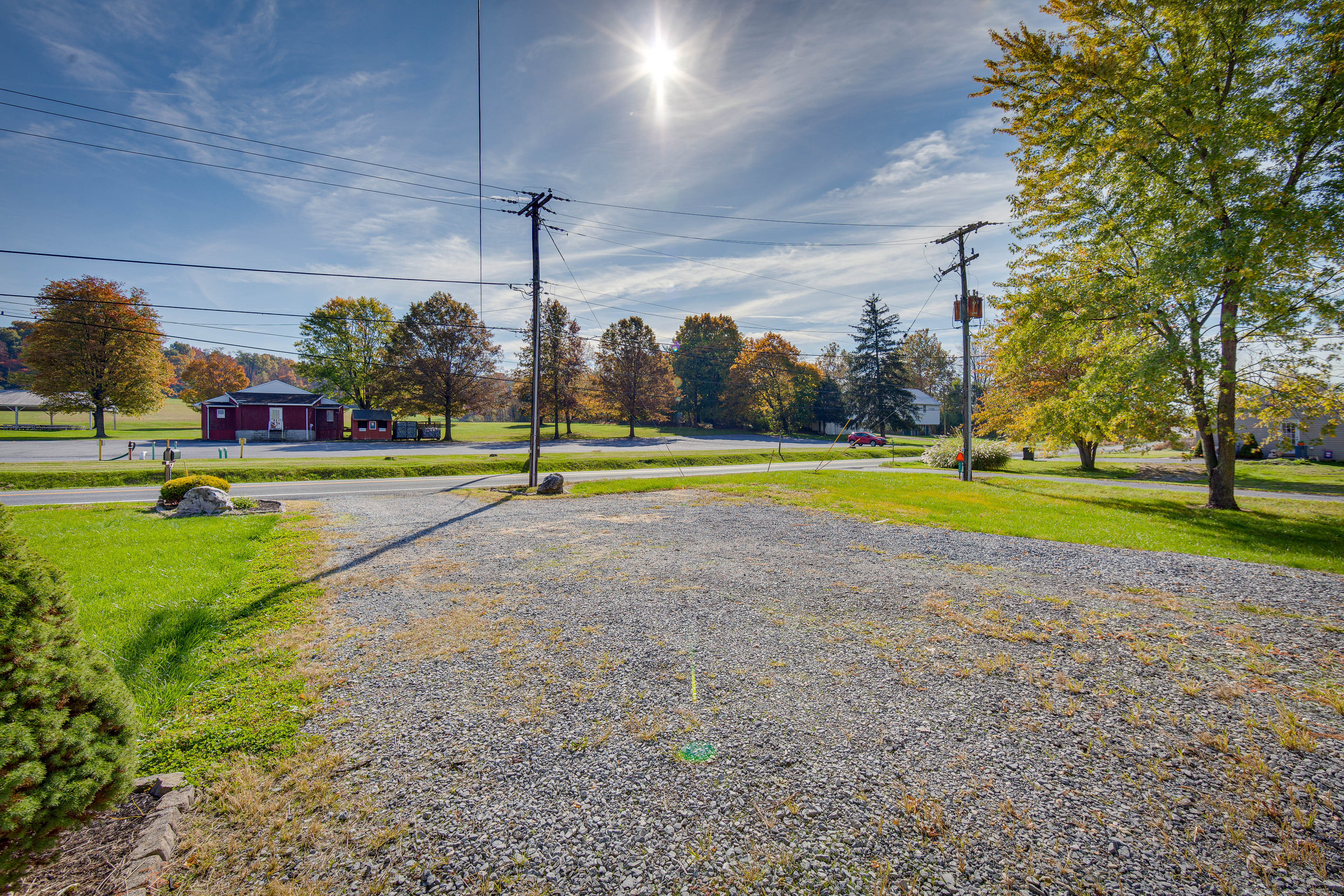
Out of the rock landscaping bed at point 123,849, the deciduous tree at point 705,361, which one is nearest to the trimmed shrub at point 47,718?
the rock landscaping bed at point 123,849

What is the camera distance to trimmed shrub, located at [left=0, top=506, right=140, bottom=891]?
1891 millimetres

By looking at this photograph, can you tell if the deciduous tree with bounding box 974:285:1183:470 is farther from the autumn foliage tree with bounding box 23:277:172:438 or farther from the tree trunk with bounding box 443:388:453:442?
the autumn foliage tree with bounding box 23:277:172:438

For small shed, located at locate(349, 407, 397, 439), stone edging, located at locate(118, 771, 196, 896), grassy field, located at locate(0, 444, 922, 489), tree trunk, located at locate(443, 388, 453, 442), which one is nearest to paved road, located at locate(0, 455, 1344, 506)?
grassy field, located at locate(0, 444, 922, 489)

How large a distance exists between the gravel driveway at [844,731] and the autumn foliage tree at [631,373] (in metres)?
43.3

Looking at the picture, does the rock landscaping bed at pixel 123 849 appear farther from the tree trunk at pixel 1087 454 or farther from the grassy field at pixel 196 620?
the tree trunk at pixel 1087 454

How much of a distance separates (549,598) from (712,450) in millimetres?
29773

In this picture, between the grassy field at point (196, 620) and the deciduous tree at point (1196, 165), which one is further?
the deciduous tree at point (1196, 165)

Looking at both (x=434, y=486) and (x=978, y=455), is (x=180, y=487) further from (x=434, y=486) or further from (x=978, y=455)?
(x=978, y=455)

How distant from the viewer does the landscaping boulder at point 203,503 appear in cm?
1081

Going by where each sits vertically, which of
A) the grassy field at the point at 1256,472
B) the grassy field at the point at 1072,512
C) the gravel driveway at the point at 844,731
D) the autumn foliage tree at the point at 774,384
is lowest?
the gravel driveway at the point at 844,731

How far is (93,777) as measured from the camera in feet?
7.11

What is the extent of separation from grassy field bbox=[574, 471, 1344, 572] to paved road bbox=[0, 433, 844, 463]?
1651 centimetres

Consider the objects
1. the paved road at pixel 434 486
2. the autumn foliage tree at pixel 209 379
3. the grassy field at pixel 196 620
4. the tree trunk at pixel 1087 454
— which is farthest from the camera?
the autumn foliage tree at pixel 209 379

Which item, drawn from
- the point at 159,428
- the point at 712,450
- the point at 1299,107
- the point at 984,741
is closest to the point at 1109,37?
the point at 1299,107
